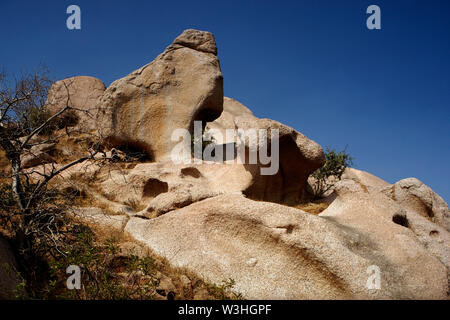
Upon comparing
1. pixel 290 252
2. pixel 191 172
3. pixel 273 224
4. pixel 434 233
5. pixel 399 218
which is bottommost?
pixel 434 233

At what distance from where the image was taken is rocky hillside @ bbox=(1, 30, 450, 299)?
415 cm

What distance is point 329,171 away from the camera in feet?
38.1

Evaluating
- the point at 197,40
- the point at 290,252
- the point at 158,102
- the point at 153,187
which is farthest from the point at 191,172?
the point at 197,40

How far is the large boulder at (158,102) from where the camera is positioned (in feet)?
35.8

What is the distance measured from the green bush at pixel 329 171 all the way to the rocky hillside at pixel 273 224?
0.84 metres

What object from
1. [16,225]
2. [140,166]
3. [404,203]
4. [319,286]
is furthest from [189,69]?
[319,286]

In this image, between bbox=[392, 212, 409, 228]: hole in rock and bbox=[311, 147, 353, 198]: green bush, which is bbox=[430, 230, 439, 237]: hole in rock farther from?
bbox=[311, 147, 353, 198]: green bush

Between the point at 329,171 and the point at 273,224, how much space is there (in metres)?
7.60

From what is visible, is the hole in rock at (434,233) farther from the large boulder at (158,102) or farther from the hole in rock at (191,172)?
the large boulder at (158,102)

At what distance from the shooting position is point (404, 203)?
318 inches
